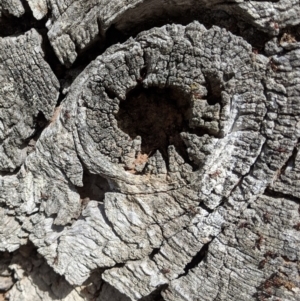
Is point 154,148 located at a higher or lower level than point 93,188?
higher

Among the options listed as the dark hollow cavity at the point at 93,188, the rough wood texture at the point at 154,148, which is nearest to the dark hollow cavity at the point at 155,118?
the rough wood texture at the point at 154,148

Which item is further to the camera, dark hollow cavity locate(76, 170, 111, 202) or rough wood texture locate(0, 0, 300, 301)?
dark hollow cavity locate(76, 170, 111, 202)

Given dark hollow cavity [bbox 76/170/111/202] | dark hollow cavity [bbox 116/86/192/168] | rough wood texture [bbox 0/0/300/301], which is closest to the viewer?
rough wood texture [bbox 0/0/300/301]

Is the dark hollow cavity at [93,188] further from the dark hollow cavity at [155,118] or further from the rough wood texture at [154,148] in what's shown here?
the dark hollow cavity at [155,118]

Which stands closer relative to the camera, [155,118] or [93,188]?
[155,118]

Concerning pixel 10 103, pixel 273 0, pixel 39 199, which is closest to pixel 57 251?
pixel 39 199

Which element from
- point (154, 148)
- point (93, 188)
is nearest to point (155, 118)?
point (154, 148)

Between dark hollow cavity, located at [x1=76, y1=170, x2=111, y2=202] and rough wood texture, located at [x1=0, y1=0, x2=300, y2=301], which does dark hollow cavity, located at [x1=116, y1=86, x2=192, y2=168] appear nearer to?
rough wood texture, located at [x1=0, y1=0, x2=300, y2=301]

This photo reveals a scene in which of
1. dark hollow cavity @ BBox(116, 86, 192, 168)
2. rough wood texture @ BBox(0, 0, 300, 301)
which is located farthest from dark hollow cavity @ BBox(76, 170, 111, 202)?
dark hollow cavity @ BBox(116, 86, 192, 168)

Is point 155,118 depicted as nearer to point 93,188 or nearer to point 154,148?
point 154,148
